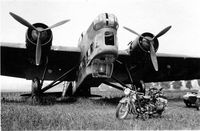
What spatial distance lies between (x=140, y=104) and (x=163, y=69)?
9.05 meters

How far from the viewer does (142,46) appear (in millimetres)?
13273

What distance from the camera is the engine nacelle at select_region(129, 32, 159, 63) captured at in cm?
1323

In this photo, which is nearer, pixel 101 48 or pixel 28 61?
pixel 101 48

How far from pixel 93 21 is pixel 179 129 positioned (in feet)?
22.3

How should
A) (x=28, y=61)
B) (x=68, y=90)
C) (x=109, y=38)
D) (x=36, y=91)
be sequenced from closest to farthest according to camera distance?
(x=109, y=38)
(x=36, y=91)
(x=28, y=61)
(x=68, y=90)

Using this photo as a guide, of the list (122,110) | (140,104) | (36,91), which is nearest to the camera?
(122,110)

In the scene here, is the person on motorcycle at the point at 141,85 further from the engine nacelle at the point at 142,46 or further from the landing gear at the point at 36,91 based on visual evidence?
the landing gear at the point at 36,91

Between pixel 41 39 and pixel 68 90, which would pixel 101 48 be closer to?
pixel 41 39

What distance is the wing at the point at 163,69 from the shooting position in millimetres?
14645

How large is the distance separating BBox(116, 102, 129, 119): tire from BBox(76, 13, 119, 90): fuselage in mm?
3204

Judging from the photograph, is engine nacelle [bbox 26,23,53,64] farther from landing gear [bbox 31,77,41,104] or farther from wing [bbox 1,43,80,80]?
landing gear [bbox 31,77,41,104]

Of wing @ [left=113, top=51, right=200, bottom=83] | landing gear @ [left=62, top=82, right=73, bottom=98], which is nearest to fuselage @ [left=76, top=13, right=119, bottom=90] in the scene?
wing @ [left=113, top=51, right=200, bottom=83]

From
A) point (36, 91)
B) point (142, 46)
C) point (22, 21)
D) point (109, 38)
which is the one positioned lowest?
point (36, 91)

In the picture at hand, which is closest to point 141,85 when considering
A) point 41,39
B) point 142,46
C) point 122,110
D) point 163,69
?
point 163,69
